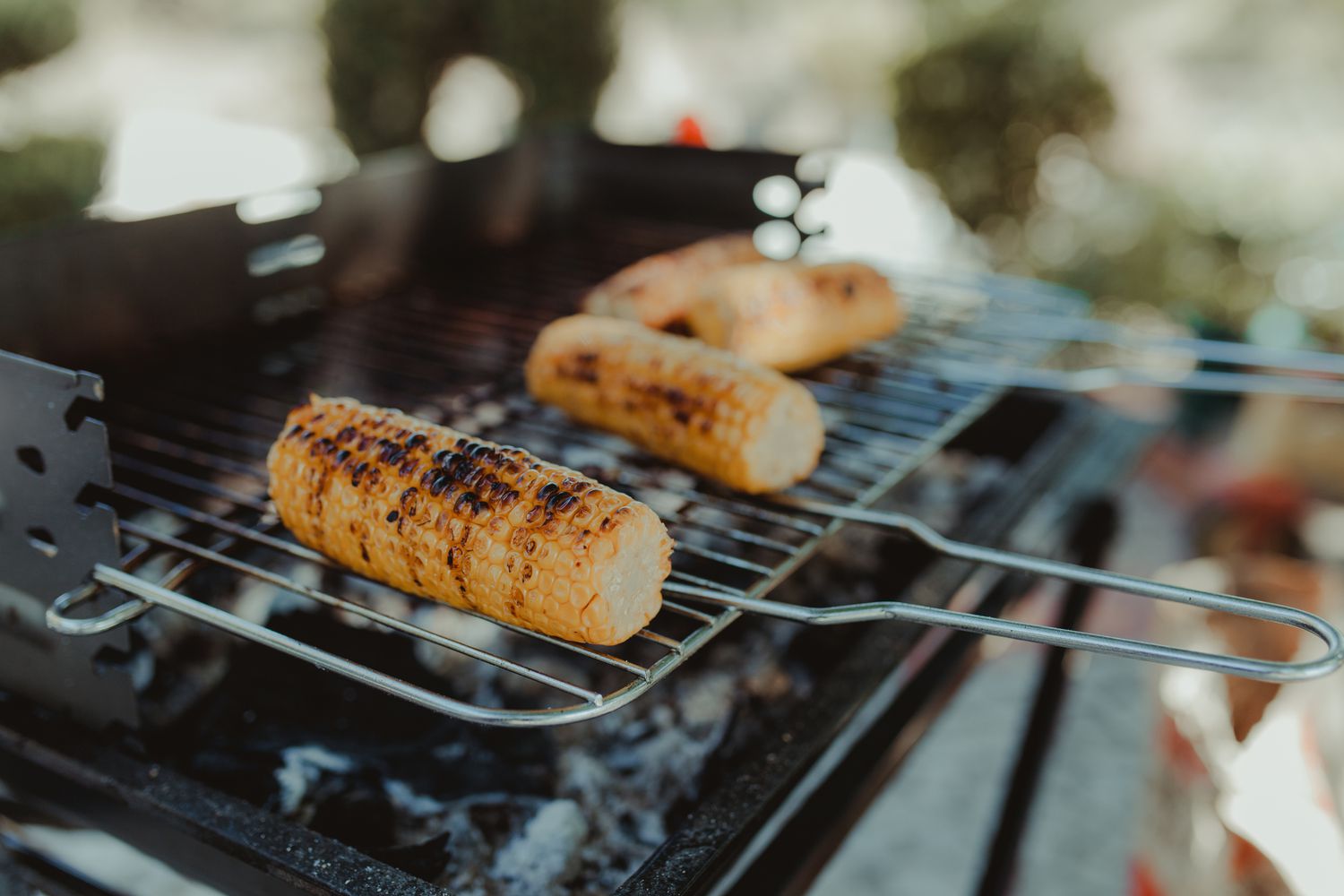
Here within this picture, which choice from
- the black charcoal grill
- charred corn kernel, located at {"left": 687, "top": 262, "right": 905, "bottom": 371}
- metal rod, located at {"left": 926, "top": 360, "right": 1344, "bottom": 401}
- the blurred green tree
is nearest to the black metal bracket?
the black charcoal grill

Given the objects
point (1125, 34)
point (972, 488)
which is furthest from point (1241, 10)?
point (972, 488)

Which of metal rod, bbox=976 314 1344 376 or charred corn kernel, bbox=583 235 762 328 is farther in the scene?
charred corn kernel, bbox=583 235 762 328

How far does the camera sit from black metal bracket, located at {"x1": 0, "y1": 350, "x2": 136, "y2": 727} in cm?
141

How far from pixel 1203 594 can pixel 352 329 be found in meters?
2.41

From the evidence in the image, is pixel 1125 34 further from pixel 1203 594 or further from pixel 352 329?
pixel 1203 594

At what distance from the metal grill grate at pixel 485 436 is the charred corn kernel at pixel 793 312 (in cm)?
10

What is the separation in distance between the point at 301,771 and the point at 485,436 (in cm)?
94

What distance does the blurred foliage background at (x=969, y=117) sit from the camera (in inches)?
239

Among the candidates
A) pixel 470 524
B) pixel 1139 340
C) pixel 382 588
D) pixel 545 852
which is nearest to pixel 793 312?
pixel 1139 340

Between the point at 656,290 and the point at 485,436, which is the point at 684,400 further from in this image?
the point at 656,290

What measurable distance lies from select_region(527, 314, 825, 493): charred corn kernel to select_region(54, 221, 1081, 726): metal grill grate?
8 centimetres

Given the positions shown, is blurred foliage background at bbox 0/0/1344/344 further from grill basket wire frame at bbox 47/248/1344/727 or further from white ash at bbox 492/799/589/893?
white ash at bbox 492/799/589/893

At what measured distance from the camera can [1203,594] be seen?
4.52 ft

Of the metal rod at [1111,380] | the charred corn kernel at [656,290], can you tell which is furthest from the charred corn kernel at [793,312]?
the metal rod at [1111,380]
